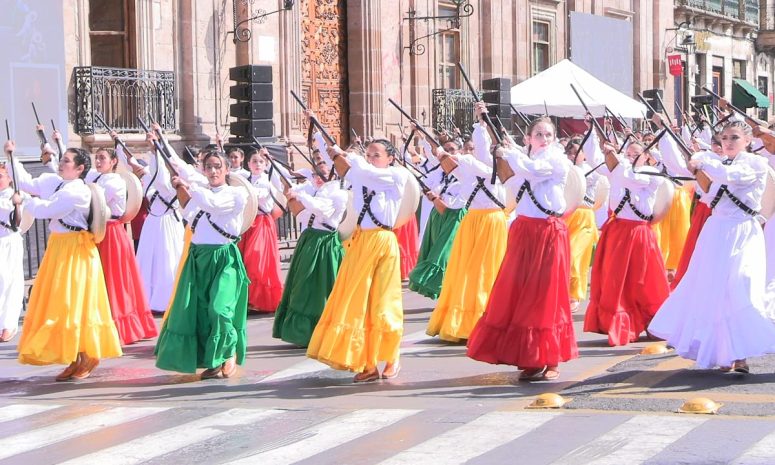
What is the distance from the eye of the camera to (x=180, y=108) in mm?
21844

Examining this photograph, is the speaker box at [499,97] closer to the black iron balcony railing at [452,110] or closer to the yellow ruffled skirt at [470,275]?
the black iron balcony railing at [452,110]

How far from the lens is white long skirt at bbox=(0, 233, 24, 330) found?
39.9 ft

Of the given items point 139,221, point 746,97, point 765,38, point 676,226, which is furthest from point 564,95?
point 765,38

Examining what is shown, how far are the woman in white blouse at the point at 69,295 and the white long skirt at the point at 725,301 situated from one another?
13.6 feet

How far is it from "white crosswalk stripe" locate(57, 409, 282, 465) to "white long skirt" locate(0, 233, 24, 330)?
414 cm

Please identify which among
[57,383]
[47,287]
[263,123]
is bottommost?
[57,383]

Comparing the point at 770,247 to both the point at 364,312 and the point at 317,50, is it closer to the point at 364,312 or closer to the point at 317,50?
the point at 364,312

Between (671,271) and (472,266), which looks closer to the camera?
(472,266)

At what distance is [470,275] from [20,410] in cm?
428

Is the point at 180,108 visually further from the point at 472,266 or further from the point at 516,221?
the point at 516,221

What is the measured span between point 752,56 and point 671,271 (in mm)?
29642

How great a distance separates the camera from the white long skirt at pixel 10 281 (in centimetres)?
1216

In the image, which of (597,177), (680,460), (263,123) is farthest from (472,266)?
(263,123)

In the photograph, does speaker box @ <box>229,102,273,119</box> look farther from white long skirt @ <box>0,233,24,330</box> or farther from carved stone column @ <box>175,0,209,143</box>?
white long skirt @ <box>0,233,24,330</box>
